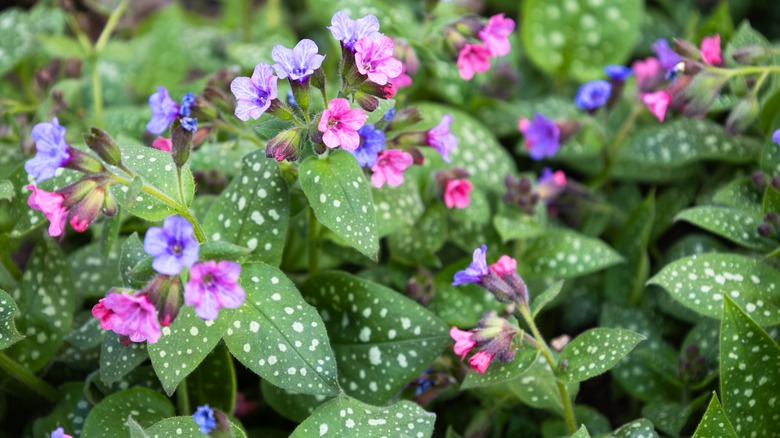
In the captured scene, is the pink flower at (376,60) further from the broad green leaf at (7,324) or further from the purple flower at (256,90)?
the broad green leaf at (7,324)

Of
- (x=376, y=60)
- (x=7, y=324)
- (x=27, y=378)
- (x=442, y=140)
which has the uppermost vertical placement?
(x=376, y=60)

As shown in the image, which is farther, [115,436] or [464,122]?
[464,122]

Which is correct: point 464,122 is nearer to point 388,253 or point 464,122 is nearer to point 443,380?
point 388,253

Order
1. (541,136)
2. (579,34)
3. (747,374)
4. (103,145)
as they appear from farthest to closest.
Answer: (579,34) < (541,136) < (747,374) < (103,145)

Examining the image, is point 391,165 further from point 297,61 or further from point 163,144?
point 163,144

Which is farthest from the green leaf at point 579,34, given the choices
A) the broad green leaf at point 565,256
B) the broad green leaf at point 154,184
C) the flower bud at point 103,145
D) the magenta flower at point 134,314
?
the magenta flower at point 134,314

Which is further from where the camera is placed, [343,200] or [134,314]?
[343,200]

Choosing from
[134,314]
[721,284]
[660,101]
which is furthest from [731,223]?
[134,314]

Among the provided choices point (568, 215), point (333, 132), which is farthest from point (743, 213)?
point (333, 132)
